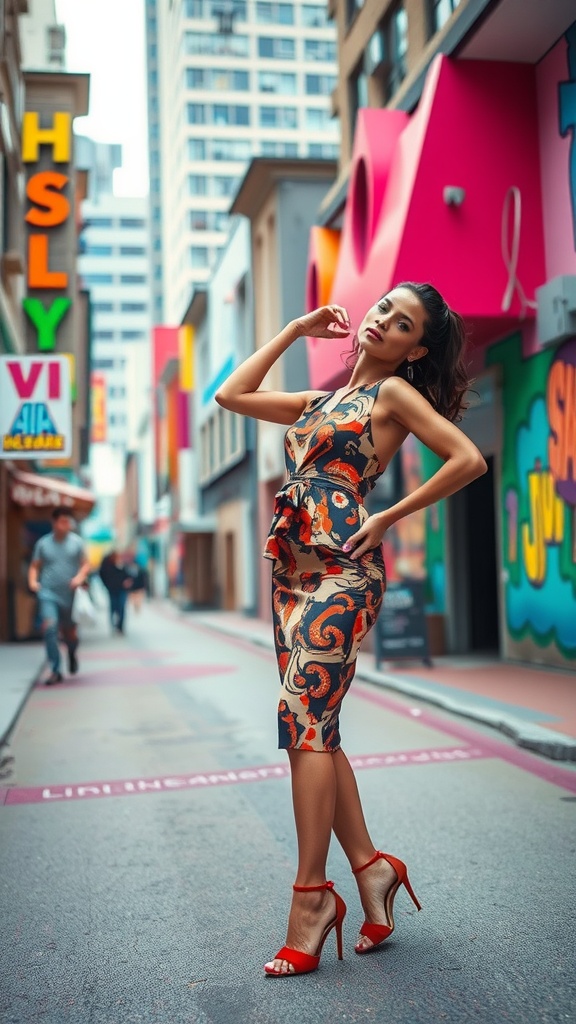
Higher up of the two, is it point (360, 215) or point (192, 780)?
point (360, 215)

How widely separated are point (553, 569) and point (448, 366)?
8118 mm

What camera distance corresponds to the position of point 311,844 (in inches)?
120

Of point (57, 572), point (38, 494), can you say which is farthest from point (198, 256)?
point (57, 572)

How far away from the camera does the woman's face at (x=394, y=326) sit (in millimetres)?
3322

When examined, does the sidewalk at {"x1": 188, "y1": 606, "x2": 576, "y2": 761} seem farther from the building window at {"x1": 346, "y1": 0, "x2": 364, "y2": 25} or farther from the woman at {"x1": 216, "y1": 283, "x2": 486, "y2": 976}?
the building window at {"x1": 346, "y1": 0, "x2": 364, "y2": 25}

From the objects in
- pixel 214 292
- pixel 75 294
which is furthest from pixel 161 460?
pixel 75 294

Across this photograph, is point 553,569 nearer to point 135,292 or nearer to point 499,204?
point 499,204

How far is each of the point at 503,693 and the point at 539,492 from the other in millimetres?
2814

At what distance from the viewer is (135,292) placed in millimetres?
115250

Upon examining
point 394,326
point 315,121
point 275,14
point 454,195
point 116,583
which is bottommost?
point 116,583

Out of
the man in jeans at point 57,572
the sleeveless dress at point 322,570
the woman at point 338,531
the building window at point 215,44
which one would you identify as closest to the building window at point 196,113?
the building window at point 215,44

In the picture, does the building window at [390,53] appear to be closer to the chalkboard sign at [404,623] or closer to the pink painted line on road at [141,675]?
the chalkboard sign at [404,623]

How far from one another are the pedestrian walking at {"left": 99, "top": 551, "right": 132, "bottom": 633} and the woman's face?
18.3 metres

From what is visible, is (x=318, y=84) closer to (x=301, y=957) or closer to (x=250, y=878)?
(x=250, y=878)
